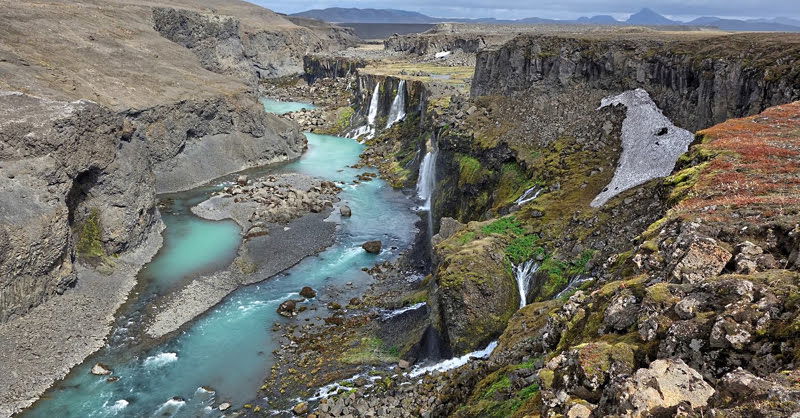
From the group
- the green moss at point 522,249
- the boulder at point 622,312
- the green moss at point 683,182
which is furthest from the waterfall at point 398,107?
the boulder at point 622,312

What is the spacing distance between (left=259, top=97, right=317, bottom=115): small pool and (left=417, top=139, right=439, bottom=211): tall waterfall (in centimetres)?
6737

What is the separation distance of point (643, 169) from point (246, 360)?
101 feet

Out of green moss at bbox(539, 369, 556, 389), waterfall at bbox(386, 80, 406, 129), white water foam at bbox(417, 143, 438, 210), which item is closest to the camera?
green moss at bbox(539, 369, 556, 389)

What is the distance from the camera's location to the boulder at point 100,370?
35616 mm

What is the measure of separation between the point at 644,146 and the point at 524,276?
1565 cm

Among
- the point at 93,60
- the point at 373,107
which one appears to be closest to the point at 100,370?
the point at 93,60

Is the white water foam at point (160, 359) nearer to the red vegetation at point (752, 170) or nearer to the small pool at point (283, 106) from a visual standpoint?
the red vegetation at point (752, 170)

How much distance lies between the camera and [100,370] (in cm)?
3572

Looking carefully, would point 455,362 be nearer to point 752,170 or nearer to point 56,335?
point 752,170

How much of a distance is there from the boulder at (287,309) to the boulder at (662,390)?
3551cm

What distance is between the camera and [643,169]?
38.7 meters

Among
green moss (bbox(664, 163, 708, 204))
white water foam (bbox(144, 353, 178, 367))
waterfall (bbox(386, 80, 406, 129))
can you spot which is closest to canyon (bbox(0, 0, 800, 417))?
green moss (bbox(664, 163, 708, 204))

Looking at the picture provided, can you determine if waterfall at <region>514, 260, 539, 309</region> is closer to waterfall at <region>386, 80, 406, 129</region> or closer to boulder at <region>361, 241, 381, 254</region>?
boulder at <region>361, 241, 381, 254</region>

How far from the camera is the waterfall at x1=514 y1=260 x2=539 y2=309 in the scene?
3331cm
